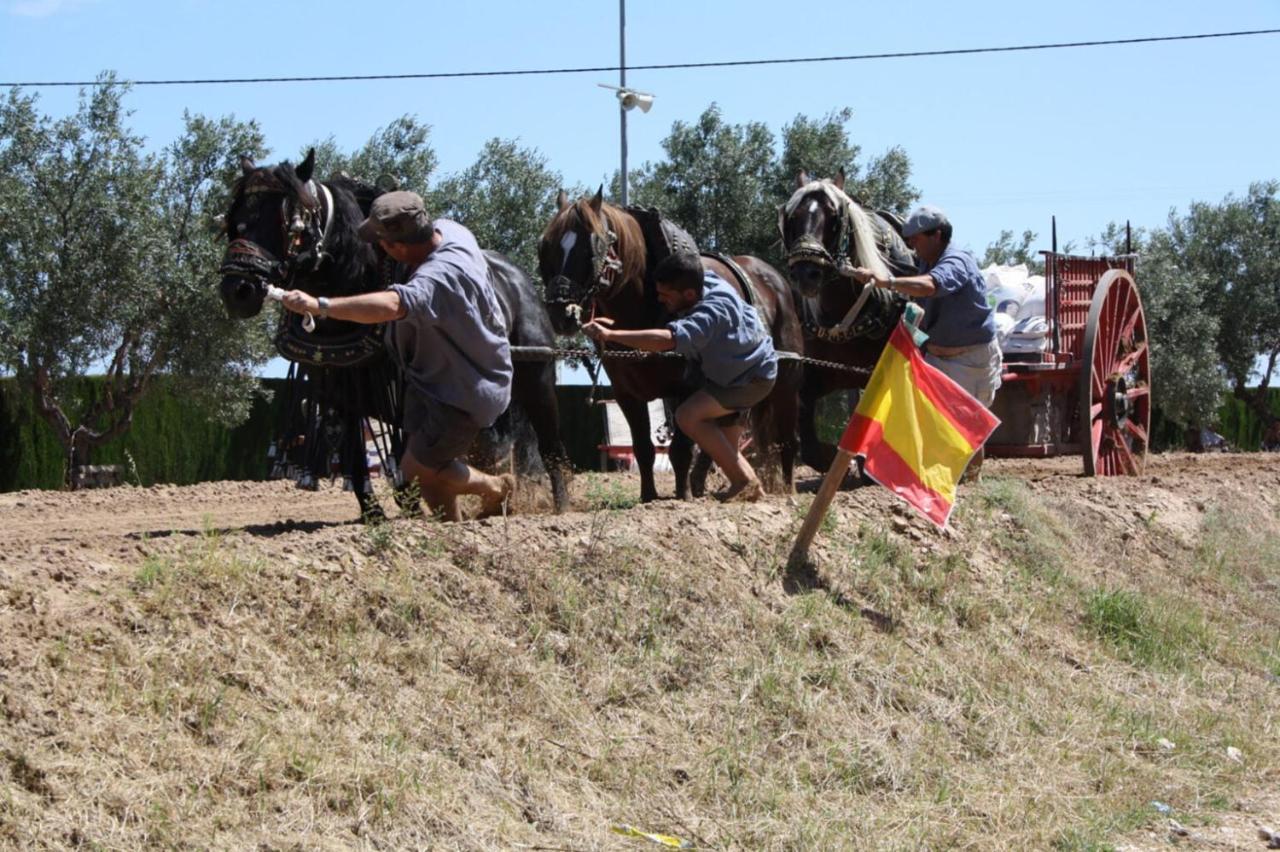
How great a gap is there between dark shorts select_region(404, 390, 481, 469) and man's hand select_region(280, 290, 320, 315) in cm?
111

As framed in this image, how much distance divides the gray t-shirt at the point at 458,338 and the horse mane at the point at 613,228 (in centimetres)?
200

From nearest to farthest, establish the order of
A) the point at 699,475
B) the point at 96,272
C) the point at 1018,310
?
1. the point at 699,475
2. the point at 1018,310
3. the point at 96,272

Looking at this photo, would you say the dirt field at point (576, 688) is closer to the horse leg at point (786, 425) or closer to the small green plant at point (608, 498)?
the small green plant at point (608, 498)

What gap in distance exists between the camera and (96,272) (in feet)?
65.1

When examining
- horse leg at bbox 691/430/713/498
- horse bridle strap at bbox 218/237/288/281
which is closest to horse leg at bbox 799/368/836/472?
horse leg at bbox 691/430/713/498

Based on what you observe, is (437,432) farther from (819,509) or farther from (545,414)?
(545,414)

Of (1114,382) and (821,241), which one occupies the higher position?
(821,241)

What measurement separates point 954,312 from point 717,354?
1.95 m

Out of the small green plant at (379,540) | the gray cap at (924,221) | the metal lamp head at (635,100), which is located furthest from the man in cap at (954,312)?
the metal lamp head at (635,100)

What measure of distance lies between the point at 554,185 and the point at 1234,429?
19831 millimetres

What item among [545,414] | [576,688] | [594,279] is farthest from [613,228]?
[576,688]

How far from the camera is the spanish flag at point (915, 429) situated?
26.0 ft

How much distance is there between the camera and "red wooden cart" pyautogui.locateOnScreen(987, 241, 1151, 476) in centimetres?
1317

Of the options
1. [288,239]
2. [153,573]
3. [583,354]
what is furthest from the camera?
[583,354]
